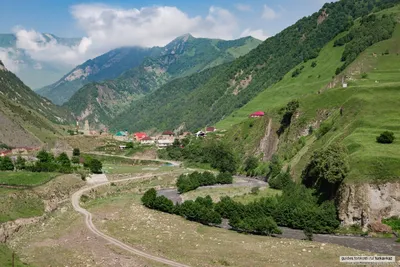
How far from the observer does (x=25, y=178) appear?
104 m

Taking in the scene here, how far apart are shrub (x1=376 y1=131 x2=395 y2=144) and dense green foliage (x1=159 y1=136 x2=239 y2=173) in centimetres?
6072

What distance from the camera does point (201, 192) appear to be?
10069cm

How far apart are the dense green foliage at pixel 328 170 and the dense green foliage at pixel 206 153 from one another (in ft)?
171

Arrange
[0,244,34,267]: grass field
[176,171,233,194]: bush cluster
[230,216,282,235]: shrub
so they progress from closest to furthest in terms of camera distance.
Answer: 1. [0,244,34,267]: grass field
2. [230,216,282,235]: shrub
3. [176,171,233,194]: bush cluster

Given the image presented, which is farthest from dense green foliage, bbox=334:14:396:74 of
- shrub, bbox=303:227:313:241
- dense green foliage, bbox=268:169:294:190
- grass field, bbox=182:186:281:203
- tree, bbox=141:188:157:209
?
shrub, bbox=303:227:313:241

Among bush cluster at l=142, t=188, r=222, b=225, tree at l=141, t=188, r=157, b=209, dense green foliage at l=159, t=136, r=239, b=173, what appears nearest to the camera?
bush cluster at l=142, t=188, r=222, b=225

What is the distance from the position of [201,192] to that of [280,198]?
25.2 m

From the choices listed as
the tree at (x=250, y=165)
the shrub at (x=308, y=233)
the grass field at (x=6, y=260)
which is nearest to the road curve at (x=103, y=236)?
the grass field at (x=6, y=260)

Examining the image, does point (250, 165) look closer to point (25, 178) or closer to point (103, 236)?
point (25, 178)

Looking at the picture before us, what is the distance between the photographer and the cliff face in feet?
216

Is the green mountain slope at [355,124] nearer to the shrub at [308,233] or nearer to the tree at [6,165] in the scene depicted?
the shrub at [308,233]

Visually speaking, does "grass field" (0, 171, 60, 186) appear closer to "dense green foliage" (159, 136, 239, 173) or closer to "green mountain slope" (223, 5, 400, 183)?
"dense green foliage" (159, 136, 239, 173)

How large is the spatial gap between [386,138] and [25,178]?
80.2m

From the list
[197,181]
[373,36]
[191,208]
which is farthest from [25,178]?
[373,36]
